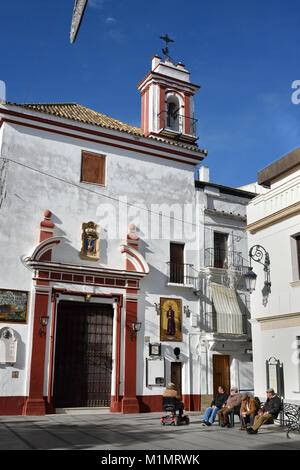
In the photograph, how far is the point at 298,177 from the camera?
1402cm

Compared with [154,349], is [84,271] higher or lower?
higher

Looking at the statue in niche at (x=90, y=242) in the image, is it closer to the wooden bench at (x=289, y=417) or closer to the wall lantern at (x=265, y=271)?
the wall lantern at (x=265, y=271)

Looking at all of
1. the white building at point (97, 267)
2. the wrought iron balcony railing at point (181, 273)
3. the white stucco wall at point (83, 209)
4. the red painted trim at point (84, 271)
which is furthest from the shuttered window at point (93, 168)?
the wrought iron balcony railing at point (181, 273)

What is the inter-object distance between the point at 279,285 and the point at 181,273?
617 cm

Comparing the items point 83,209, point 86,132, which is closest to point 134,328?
point 83,209

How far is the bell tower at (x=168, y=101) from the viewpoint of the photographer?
22500 mm

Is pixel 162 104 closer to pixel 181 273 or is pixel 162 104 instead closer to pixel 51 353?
pixel 181 273

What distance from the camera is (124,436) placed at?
11.5 metres

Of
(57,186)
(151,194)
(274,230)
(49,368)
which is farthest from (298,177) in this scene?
(49,368)

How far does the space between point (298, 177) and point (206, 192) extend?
24.6ft

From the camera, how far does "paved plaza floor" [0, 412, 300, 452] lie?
10047 millimetres

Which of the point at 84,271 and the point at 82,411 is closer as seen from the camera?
the point at 82,411
